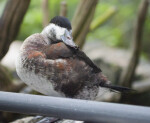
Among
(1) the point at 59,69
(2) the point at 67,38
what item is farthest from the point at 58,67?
(2) the point at 67,38

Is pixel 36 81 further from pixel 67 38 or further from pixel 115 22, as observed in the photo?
pixel 115 22

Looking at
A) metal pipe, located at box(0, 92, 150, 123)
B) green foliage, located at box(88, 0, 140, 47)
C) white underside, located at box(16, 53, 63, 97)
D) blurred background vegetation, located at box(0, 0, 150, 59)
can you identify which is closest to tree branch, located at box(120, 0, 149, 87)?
blurred background vegetation, located at box(0, 0, 150, 59)

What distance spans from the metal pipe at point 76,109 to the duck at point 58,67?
43cm

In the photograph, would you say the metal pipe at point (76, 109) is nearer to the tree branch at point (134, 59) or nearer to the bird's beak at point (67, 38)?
the bird's beak at point (67, 38)

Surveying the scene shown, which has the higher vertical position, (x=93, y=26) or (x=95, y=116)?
(x=93, y=26)

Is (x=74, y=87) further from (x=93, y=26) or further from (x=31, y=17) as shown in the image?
(x=31, y=17)

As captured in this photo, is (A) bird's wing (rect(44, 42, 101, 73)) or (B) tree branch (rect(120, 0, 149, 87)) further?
(B) tree branch (rect(120, 0, 149, 87))

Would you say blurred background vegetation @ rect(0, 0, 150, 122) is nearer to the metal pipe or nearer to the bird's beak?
the bird's beak

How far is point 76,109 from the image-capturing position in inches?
40.6

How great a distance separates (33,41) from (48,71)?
18 cm

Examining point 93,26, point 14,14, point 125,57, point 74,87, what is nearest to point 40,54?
point 74,87

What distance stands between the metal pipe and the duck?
434 millimetres

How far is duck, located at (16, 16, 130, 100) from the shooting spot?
1497 millimetres

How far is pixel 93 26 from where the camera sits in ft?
11.7
